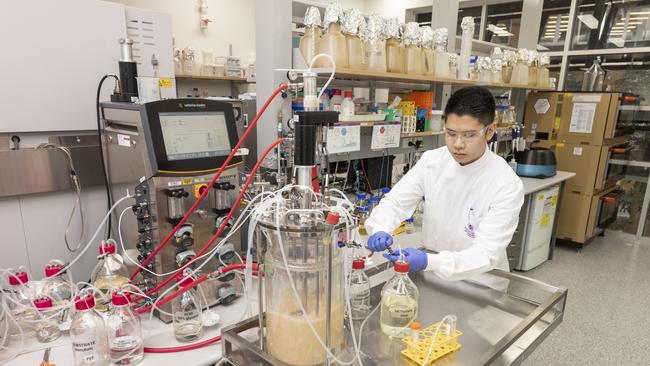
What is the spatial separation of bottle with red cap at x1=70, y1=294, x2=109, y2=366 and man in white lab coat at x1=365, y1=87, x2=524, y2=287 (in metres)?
0.78

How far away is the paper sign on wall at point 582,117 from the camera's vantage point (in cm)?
399

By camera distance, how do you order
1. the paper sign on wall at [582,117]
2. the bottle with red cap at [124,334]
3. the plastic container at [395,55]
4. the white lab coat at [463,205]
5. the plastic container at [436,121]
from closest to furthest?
1. the bottle with red cap at [124,334]
2. the white lab coat at [463,205]
3. the plastic container at [395,55]
4. the plastic container at [436,121]
5. the paper sign on wall at [582,117]

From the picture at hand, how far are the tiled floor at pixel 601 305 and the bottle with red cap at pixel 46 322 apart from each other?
248 cm

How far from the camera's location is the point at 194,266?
1273 millimetres

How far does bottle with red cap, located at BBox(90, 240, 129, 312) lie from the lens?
1196 millimetres

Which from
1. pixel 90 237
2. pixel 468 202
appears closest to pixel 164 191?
pixel 90 237

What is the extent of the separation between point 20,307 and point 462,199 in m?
1.64

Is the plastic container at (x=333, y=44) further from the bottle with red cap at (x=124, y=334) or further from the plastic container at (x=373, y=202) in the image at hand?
the bottle with red cap at (x=124, y=334)

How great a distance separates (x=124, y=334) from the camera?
1.07 metres

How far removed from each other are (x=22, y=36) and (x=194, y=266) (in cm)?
105

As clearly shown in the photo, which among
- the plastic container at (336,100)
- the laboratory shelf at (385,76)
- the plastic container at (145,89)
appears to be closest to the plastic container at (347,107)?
the plastic container at (336,100)

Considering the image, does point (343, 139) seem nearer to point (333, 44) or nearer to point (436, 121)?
point (333, 44)

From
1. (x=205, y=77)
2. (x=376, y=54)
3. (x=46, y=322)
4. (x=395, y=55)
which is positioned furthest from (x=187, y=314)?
(x=205, y=77)

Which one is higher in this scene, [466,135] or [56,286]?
[466,135]
